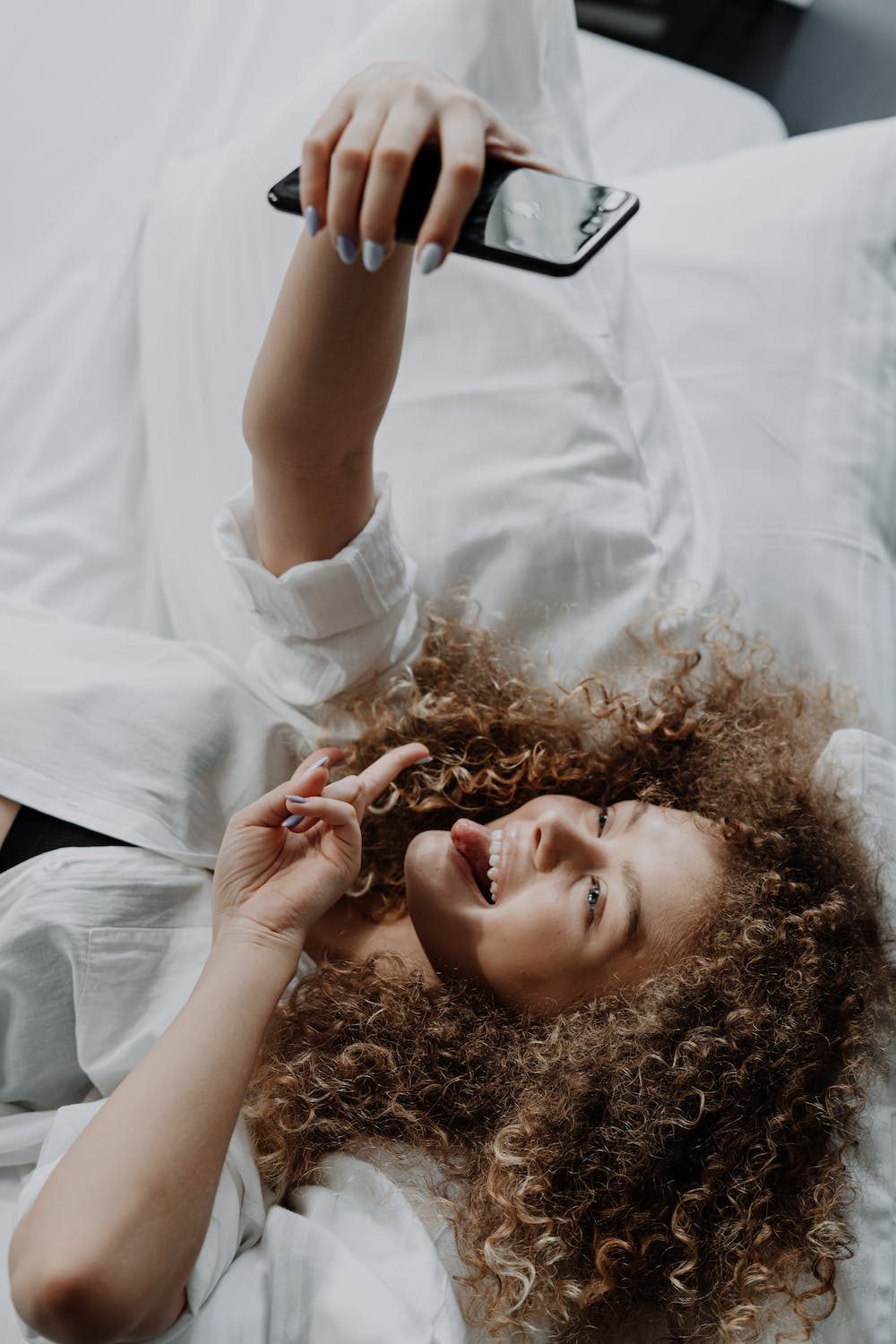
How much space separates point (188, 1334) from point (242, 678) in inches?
23.1

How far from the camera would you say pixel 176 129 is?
1.41m

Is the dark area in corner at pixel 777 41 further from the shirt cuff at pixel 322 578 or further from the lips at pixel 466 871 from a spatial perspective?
the lips at pixel 466 871

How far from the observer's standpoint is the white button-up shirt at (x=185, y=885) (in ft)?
2.77

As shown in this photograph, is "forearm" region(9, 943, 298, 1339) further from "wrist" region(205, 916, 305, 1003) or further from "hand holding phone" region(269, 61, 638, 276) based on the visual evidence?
"hand holding phone" region(269, 61, 638, 276)

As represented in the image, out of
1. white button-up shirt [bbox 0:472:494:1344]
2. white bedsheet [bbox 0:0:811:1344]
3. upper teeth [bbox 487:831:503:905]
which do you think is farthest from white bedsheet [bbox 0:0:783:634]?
upper teeth [bbox 487:831:503:905]

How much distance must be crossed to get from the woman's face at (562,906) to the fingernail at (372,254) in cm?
48

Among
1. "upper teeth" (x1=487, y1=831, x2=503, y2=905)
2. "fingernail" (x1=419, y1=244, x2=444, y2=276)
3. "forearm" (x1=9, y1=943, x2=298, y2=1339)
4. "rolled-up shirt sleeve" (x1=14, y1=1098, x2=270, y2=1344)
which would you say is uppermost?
"fingernail" (x1=419, y1=244, x2=444, y2=276)

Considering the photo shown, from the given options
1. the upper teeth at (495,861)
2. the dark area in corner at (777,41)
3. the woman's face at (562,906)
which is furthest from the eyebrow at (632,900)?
the dark area in corner at (777,41)

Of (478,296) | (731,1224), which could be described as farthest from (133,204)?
(731,1224)

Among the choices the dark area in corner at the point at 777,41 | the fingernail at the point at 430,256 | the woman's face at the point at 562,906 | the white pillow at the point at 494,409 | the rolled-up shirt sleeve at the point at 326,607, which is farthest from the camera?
the dark area in corner at the point at 777,41

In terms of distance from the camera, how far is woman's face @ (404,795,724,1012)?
91cm

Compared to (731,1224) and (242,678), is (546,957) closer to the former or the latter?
(731,1224)

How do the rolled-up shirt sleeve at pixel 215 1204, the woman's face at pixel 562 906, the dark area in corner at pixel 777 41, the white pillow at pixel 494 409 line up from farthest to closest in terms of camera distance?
the dark area in corner at pixel 777 41 < the white pillow at pixel 494 409 < the woman's face at pixel 562 906 < the rolled-up shirt sleeve at pixel 215 1204

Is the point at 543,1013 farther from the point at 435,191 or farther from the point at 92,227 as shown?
the point at 92,227
